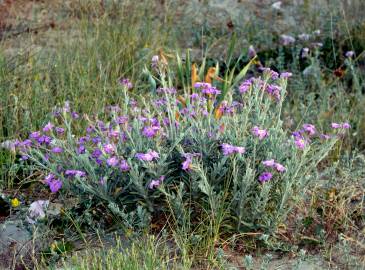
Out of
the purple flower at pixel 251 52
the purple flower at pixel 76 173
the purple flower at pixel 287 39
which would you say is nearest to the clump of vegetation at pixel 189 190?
the purple flower at pixel 76 173

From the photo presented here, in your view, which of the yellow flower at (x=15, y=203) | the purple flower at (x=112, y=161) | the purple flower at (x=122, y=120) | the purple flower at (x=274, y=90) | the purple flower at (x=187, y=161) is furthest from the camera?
the yellow flower at (x=15, y=203)

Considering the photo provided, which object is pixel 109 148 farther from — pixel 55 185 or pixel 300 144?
pixel 300 144

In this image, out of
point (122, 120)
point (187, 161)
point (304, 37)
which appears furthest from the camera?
point (304, 37)

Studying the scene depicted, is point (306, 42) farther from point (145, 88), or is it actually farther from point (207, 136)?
point (207, 136)

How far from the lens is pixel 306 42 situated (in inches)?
238

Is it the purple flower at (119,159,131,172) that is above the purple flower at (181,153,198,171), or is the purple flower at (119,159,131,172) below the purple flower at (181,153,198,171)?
below

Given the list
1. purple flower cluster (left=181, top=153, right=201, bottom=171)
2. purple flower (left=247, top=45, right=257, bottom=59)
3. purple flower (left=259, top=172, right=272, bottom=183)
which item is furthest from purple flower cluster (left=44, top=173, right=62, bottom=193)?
purple flower (left=247, top=45, right=257, bottom=59)

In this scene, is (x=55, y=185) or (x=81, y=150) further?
(x=81, y=150)

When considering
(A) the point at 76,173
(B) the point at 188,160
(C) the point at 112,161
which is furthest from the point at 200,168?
(A) the point at 76,173

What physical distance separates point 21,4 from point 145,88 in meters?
2.13

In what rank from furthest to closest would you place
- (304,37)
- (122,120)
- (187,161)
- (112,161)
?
(304,37)
(122,120)
(112,161)
(187,161)

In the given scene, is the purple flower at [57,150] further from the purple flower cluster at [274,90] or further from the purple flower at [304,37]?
the purple flower at [304,37]

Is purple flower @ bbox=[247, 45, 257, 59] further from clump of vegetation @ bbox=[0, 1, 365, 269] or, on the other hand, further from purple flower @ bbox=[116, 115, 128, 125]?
purple flower @ bbox=[116, 115, 128, 125]

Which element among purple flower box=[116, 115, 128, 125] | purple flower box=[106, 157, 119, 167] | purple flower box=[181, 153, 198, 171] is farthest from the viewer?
purple flower box=[116, 115, 128, 125]
